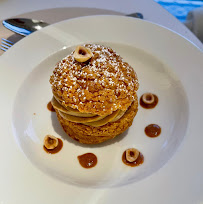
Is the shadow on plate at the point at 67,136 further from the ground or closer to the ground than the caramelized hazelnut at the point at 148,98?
closer to the ground

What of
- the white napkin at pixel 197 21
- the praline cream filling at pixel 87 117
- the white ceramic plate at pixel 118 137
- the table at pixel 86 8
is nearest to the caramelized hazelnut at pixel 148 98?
the white ceramic plate at pixel 118 137

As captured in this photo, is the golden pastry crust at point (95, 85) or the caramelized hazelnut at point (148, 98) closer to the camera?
the golden pastry crust at point (95, 85)

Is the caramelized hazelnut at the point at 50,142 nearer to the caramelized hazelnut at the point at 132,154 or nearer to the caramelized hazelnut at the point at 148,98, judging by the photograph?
the caramelized hazelnut at the point at 132,154

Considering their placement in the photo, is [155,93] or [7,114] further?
[155,93]

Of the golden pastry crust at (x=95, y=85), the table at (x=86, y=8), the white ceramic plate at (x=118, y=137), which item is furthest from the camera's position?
the table at (x=86, y=8)

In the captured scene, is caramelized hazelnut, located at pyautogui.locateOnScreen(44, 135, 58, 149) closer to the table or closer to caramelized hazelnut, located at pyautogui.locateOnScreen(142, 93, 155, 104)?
caramelized hazelnut, located at pyautogui.locateOnScreen(142, 93, 155, 104)

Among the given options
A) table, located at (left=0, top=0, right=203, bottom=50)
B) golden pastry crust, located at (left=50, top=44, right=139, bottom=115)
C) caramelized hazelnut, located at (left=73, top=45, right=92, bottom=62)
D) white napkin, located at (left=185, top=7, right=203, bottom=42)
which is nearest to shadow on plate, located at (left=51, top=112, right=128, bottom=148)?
golden pastry crust, located at (left=50, top=44, right=139, bottom=115)

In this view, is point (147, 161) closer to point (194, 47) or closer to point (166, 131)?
point (166, 131)

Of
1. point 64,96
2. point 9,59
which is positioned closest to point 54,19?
point 9,59
